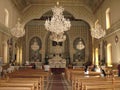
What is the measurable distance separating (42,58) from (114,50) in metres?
13.2

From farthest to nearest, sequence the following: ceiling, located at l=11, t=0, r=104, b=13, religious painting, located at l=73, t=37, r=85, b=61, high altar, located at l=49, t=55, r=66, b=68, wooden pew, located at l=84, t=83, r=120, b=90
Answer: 1. religious painting, located at l=73, t=37, r=85, b=61
2. high altar, located at l=49, t=55, r=66, b=68
3. ceiling, located at l=11, t=0, r=104, b=13
4. wooden pew, located at l=84, t=83, r=120, b=90

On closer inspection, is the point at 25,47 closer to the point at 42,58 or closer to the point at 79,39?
the point at 42,58

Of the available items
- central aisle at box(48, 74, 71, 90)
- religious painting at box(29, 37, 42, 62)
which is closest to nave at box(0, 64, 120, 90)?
central aisle at box(48, 74, 71, 90)

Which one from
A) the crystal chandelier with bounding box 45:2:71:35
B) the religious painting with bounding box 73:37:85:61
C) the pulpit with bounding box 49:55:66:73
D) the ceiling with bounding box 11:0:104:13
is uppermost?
the ceiling with bounding box 11:0:104:13

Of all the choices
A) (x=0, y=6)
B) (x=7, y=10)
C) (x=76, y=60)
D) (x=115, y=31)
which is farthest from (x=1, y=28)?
(x=76, y=60)

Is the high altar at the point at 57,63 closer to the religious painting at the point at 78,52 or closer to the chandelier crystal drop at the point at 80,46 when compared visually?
the chandelier crystal drop at the point at 80,46

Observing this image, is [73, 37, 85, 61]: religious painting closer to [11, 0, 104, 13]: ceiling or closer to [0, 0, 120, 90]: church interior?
[0, 0, 120, 90]: church interior

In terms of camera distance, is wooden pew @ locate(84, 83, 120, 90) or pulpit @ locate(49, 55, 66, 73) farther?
pulpit @ locate(49, 55, 66, 73)

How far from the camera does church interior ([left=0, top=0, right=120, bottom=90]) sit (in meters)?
12.1

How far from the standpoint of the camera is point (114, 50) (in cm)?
1418

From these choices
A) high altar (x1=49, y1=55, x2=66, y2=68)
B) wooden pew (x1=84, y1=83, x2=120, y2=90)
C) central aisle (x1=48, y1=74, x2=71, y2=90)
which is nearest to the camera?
wooden pew (x1=84, y1=83, x2=120, y2=90)

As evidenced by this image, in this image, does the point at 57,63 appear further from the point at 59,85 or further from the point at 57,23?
the point at 59,85

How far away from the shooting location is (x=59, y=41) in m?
19.4

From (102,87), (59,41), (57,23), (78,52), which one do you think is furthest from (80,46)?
(102,87)
